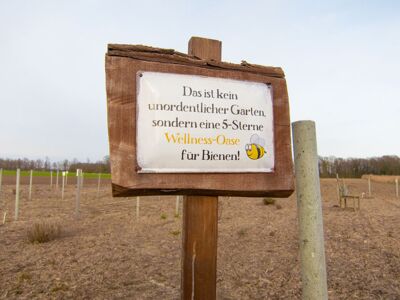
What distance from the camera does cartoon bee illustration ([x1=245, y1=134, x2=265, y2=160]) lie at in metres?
1.86

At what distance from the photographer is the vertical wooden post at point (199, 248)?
5.98 ft

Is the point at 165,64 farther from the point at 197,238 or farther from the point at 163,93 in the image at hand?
the point at 197,238

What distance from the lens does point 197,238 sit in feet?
6.13

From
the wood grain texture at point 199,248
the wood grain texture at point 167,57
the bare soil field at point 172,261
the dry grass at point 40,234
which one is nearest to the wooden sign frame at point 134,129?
the wood grain texture at point 167,57

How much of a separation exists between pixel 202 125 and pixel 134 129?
1.11ft

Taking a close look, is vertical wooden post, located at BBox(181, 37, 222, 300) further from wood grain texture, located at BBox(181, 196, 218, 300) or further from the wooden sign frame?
the wooden sign frame

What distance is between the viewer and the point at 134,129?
5.58ft

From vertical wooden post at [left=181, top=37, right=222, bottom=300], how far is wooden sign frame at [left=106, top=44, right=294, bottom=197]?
106 mm

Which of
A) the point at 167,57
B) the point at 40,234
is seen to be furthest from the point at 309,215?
the point at 40,234

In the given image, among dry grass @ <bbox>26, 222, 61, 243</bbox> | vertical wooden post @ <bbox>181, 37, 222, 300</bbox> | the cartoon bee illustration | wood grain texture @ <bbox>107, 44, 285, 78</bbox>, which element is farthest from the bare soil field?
wood grain texture @ <bbox>107, 44, 285, 78</bbox>

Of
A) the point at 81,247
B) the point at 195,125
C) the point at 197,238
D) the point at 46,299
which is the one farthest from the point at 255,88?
the point at 81,247

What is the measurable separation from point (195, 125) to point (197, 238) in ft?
1.96

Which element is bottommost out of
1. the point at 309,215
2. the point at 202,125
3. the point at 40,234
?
the point at 40,234

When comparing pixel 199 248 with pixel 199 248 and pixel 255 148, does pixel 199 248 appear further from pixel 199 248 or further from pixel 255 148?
pixel 255 148
